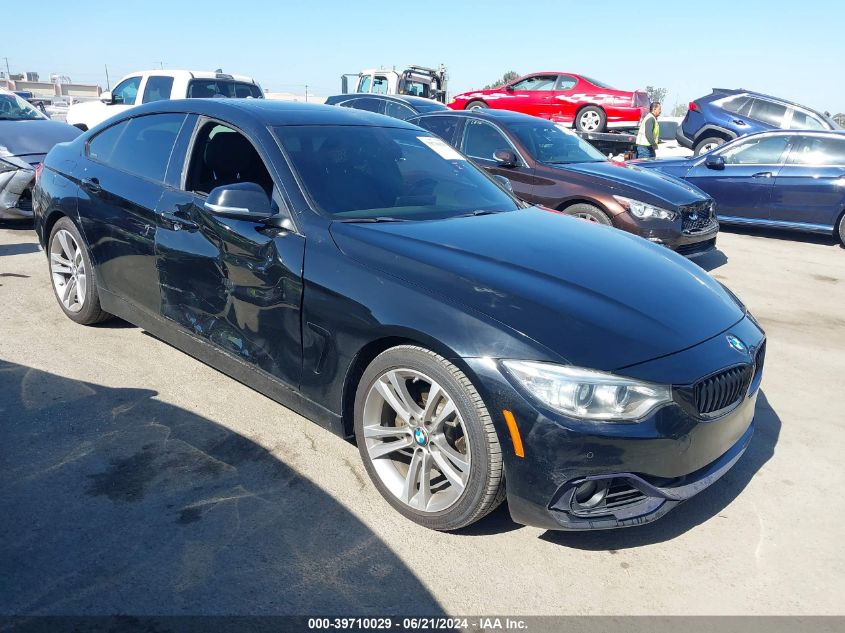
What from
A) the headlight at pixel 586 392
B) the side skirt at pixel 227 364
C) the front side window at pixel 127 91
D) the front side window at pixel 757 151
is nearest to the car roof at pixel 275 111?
the side skirt at pixel 227 364

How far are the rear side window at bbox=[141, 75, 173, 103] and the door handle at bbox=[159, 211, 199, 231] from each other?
892cm

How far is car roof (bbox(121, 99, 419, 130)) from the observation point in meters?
3.76

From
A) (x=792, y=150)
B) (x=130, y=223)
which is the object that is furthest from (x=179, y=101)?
(x=792, y=150)

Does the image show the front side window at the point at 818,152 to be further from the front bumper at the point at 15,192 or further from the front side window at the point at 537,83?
the front bumper at the point at 15,192

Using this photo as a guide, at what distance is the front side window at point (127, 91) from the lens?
41.1 feet

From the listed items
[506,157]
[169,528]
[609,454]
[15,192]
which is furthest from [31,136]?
[609,454]

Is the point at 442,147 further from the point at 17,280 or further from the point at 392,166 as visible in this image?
the point at 17,280

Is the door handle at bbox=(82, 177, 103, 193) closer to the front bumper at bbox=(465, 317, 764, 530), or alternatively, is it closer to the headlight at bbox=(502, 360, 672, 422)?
the front bumper at bbox=(465, 317, 764, 530)

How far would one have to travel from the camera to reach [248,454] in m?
3.41

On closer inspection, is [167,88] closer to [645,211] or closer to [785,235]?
[645,211]

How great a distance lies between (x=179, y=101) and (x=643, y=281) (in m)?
2.83

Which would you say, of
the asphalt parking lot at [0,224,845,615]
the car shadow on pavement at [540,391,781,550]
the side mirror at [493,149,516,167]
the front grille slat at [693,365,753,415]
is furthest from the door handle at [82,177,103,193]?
the side mirror at [493,149,516,167]

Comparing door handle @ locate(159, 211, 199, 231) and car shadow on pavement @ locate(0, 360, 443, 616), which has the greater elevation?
door handle @ locate(159, 211, 199, 231)

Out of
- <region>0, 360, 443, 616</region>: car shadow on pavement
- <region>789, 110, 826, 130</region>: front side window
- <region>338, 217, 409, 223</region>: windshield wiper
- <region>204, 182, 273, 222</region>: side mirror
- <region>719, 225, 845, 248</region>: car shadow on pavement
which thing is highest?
<region>789, 110, 826, 130</region>: front side window
